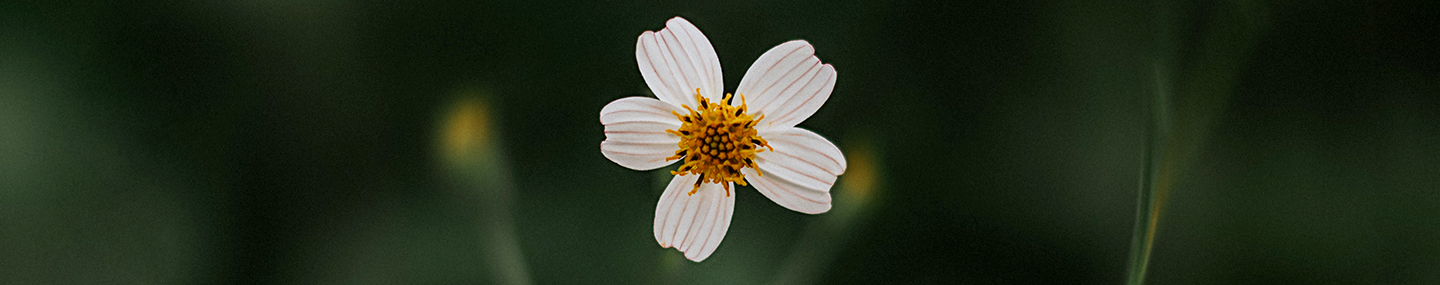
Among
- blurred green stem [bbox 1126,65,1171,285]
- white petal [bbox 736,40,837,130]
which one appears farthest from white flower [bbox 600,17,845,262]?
blurred green stem [bbox 1126,65,1171,285]

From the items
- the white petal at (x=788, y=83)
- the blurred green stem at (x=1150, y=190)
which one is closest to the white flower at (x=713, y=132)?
the white petal at (x=788, y=83)

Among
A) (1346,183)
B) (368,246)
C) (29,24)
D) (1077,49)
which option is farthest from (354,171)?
(1346,183)

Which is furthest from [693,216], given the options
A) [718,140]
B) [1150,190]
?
[1150,190]

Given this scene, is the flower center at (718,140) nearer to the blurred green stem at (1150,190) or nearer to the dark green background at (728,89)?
the dark green background at (728,89)

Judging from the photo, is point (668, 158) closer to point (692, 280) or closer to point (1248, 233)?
point (692, 280)

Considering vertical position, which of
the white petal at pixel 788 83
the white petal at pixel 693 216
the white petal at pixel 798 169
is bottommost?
the white petal at pixel 693 216

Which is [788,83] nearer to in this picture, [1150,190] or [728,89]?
[728,89]
